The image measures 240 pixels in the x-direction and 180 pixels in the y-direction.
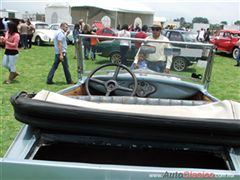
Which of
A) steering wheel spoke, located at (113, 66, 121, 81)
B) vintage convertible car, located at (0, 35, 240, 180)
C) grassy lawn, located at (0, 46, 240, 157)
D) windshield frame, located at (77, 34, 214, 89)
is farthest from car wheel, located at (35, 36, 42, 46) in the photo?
vintage convertible car, located at (0, 35, 240, 180)

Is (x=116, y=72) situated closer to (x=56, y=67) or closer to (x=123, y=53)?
(x=123, y=53)

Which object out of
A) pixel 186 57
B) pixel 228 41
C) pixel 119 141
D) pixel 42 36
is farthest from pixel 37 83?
pixel 228 41

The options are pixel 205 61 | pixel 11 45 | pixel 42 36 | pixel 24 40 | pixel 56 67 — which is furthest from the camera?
pixel 42 36

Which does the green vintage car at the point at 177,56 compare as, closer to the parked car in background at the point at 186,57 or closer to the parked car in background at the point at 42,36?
the parked car in background at the point at 186,57

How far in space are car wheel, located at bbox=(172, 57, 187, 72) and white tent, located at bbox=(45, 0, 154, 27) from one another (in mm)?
23427

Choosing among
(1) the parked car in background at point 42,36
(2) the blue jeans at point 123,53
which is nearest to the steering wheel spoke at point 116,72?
(2) the blue jeans at point 123,53

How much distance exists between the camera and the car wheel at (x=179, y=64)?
3.91 m

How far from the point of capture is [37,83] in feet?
30.0

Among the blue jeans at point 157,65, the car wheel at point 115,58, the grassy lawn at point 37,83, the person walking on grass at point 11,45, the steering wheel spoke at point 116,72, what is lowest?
the grassy lawn at point 37,83

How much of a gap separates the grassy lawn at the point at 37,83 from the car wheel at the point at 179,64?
788 mm

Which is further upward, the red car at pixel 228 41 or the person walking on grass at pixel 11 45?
the person walking on grass at pixel 11 45

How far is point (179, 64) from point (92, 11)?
974 inches

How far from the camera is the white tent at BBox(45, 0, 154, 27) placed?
2692cm

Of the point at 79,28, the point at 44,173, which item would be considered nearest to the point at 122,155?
the point at 44,173
